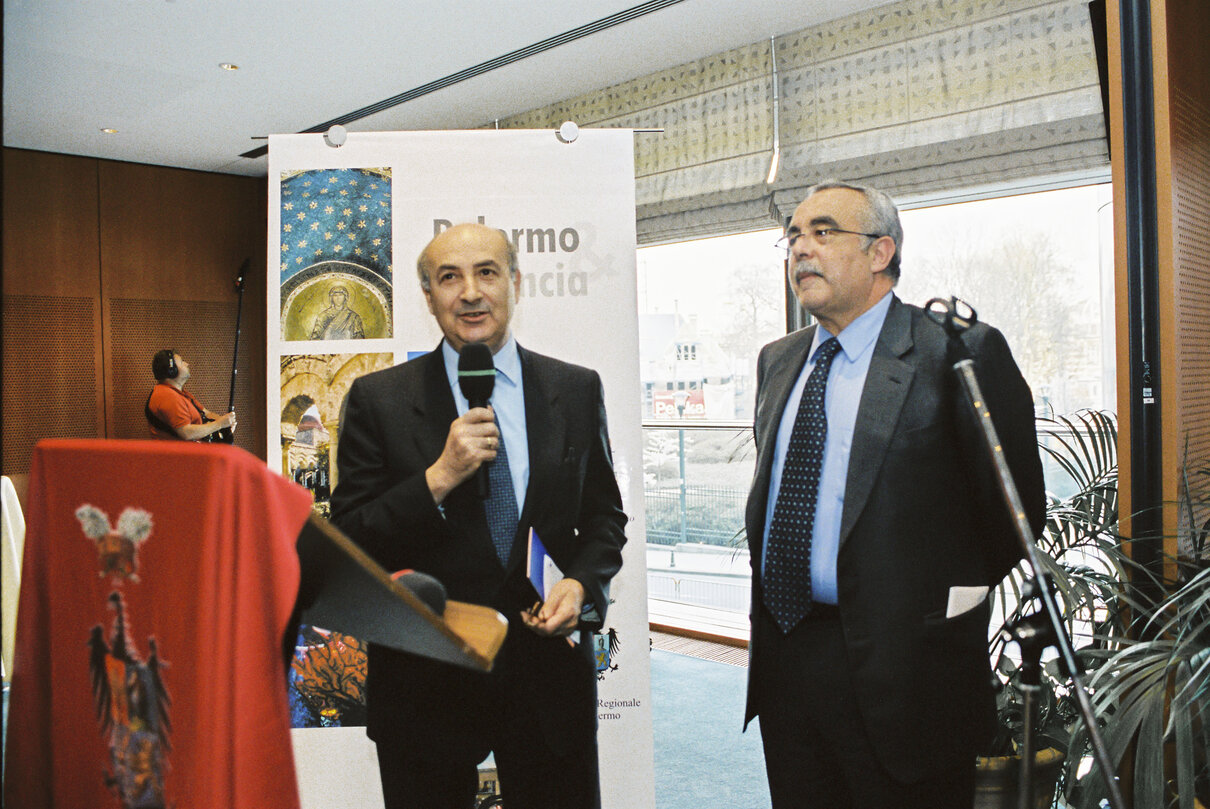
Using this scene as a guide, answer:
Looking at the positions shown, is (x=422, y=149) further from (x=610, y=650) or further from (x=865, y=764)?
(x=865, y=764)

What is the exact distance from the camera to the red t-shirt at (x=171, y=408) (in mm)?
5852

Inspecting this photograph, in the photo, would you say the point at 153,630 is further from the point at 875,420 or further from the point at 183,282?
the point at 183,282

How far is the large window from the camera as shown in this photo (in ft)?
11.6

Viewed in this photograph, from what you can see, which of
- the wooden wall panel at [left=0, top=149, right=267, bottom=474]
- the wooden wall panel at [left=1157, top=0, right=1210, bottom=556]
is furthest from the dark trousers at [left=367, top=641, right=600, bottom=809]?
the wooden wall panel at [left=0, top=149, right=267, bottom=474]

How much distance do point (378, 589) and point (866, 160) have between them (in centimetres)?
344

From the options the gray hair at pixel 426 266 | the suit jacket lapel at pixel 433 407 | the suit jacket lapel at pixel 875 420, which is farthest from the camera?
the gray hair at pixel 426 266

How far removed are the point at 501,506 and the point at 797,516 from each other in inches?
25.0

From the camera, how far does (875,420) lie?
172cm

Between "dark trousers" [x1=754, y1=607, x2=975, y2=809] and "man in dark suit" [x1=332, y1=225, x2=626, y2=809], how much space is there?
0.40 meters

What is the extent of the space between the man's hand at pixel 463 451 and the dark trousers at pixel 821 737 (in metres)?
0.69

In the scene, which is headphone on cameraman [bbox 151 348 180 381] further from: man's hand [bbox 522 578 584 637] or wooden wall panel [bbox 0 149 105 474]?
man's hand [bbox 522 578 584 637]

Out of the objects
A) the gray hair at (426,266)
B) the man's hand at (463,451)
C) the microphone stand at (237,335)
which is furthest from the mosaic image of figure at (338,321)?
the microphone stand at (237,335)

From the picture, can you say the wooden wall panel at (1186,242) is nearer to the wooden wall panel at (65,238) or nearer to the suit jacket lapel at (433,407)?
the suit jacket lapel at (433,407)

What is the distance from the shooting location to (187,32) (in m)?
3.80
